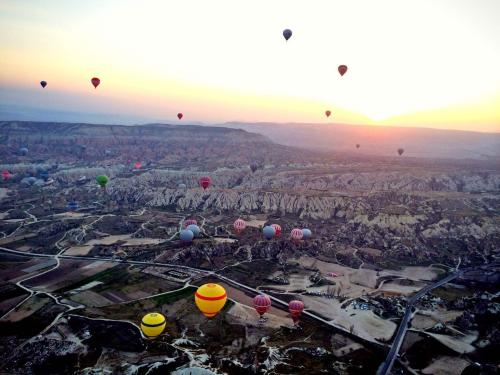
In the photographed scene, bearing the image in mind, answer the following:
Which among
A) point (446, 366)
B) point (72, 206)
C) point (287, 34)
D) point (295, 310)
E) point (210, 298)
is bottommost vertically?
point (446, 366)

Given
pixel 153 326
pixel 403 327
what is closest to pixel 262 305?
pixel 153 326

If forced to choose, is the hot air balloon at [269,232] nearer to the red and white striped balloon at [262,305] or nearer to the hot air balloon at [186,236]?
the hot air balloon at [186,236]

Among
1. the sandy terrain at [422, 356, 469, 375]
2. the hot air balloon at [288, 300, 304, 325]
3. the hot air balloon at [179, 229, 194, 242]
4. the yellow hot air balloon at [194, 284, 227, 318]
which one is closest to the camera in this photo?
the sandy terrain at [422, 356, 469, 375]

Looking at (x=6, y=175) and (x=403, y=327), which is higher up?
(x=6, y=175)

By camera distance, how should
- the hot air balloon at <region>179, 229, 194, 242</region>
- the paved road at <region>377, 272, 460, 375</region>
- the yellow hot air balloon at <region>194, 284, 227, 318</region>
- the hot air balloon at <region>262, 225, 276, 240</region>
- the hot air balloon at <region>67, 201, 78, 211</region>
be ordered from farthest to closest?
the hot air balloon at <region>67, 201, 78, 211</region> → the hot air balloon at <region>262, 225, 276, 240</region> → the hot air balloon at <region>179, 229, 194, 242</region> → the yellow hot air balloon at <region>194, 284, 227, 318</region> → the paved road at <region>377, 272, 460, 375</region>

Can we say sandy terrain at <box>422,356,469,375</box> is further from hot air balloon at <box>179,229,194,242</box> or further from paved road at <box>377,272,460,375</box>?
hot air balloon at <box>179,229,194,242</box>

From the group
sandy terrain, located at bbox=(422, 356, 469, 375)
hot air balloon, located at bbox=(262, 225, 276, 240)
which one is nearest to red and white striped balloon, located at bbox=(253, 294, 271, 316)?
sandy terrain, located at bbox=(422, 356, 469, 375)

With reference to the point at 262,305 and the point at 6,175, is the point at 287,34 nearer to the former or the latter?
the point at 262,305
